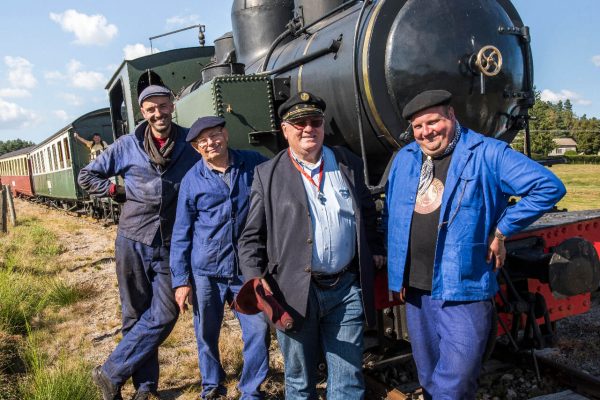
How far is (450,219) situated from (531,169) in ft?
1.24

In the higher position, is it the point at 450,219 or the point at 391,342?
the point at 450,219

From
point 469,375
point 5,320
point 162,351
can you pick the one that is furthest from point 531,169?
point 5,320

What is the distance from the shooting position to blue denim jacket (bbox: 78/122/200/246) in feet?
10.5

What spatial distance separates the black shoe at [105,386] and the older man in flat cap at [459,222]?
196cm

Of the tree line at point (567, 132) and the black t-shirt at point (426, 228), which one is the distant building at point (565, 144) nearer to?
the tree line at point (567, 132)

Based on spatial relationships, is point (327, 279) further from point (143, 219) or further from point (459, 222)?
point (143, 219)

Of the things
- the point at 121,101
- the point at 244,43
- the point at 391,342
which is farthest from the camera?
the point at 121,101

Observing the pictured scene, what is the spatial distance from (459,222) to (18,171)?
3010 centimetres

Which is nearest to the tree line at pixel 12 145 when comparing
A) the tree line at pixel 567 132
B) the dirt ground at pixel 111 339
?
the tree line at pixel 567 132

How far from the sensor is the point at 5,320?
4.79 meters

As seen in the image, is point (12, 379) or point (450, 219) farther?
point (12, 379)

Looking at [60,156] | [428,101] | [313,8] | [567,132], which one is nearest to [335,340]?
[428,101]

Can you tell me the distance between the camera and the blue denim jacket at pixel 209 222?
2945 millimetres

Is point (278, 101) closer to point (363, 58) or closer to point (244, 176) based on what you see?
point (363, 58)
